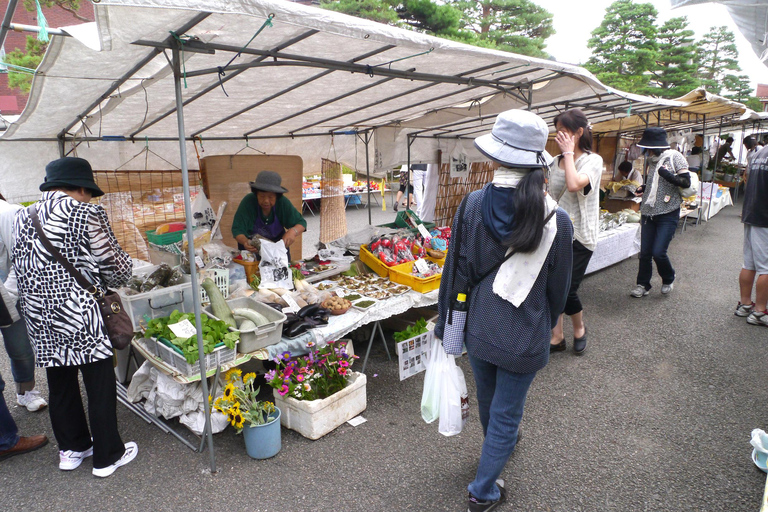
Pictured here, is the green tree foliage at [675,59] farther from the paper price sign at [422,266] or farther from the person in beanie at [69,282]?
the person in beanie at [69,282]

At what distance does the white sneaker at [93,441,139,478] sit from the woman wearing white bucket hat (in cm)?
215

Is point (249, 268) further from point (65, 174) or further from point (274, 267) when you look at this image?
point (65, 174)

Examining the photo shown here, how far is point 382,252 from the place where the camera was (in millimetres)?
4590

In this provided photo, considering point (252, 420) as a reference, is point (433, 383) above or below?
above

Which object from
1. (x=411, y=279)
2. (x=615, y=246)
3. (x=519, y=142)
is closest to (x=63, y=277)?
A: (x=519, y=142)

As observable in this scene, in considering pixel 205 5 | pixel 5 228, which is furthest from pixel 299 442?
pixel 205 5

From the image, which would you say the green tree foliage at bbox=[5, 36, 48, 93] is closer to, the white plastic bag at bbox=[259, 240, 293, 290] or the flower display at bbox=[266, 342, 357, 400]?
the white plastic bag at bbox=[259, 240, 293, 290]

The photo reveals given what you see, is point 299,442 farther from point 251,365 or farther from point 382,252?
point 382,252

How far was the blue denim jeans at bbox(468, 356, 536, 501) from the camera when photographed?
206 centimetres

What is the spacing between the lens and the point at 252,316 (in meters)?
3.16

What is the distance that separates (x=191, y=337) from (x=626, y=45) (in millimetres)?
29639

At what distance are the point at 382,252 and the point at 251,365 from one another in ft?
5.58

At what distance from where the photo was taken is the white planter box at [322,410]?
2.98 metres

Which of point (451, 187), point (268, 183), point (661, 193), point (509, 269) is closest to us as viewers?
point (509, 269)
